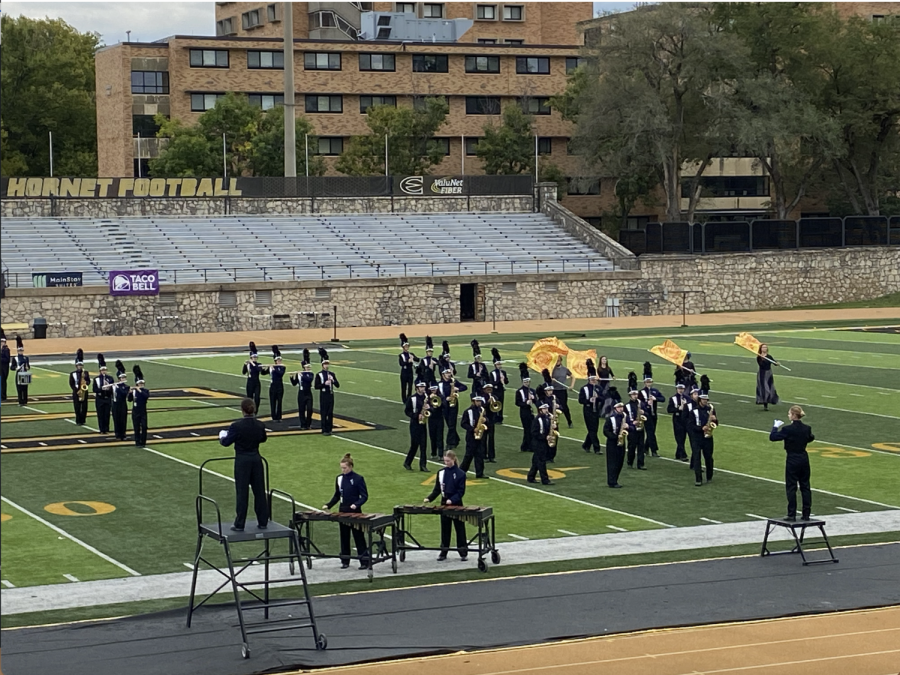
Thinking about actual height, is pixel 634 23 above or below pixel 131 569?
above

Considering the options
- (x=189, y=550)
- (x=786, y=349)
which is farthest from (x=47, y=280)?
(x=189, y=550)

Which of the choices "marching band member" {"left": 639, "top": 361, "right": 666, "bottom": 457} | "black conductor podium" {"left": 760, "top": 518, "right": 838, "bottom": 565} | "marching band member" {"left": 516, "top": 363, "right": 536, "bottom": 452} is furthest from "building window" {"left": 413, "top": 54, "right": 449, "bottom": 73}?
"black conductor podium" {"left": 760, "top": 518, "right": 838, "bottom": 565}

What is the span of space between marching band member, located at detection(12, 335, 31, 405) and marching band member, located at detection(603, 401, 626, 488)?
48.0 feet

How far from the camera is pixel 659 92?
70562mm

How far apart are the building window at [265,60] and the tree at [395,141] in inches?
249

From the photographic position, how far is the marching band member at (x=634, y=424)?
2245 cm

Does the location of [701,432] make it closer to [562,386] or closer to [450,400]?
[450,400]

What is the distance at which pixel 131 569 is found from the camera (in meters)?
16.5

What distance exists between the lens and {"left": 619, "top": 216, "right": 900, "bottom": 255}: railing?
6419 centimetres

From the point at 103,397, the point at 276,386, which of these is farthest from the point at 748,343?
the point at 103,397

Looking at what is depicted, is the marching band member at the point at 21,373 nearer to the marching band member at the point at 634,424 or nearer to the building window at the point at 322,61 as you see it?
the marching band member at the point at 634,424

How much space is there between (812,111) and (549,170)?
53.0 feet

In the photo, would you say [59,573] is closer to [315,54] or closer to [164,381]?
[164,381]

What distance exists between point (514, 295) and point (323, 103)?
86.5ft
